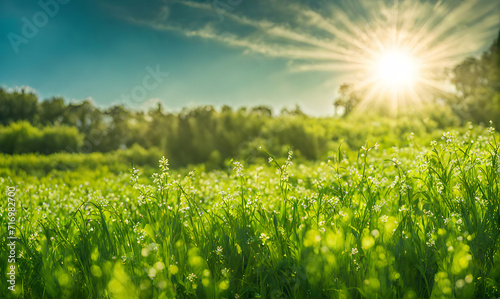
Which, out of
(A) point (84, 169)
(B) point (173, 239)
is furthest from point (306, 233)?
(A) point (84, 169)

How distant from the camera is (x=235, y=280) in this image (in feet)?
7.63

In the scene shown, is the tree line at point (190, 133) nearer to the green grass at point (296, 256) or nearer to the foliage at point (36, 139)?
the foliage at point (36, 139)

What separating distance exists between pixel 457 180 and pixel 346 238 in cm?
122

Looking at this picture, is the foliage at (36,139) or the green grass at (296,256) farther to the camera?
the foliage at (36,139)

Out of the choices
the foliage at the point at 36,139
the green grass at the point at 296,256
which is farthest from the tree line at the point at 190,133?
the green grass at the point at 296,256

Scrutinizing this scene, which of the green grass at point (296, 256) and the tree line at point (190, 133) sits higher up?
the tree line at point (190, 133)

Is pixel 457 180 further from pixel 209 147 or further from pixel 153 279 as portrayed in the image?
pixel 209 147

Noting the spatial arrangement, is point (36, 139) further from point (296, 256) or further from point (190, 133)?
point (296, 256)

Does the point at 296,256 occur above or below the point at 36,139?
below

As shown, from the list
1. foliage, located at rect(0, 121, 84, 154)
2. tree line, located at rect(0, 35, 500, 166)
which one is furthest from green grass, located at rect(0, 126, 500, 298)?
foliage, located at rect(0, 121, 84, 154)

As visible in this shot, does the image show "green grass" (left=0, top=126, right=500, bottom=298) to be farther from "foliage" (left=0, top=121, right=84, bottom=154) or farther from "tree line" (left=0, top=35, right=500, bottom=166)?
"foliage" (left=0, top=121, right=84, bottom=154)

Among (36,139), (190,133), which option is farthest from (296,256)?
(36,139)

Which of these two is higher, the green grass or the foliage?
the foliage

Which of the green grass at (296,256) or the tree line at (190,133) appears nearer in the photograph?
the green grass at (296,256)
